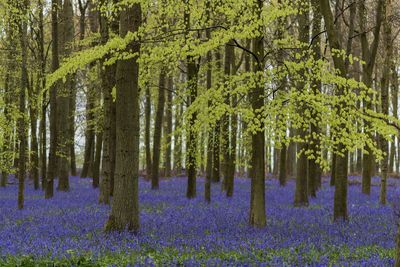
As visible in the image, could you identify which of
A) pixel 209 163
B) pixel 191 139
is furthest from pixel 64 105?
pixel 209 163

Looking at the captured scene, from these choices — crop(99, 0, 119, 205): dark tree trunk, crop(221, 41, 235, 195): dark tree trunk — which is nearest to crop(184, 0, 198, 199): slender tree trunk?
crop(221, 41, 235, 195): dark tree trunk

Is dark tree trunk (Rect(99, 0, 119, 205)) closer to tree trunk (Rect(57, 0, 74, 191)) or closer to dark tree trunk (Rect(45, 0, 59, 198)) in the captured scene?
dark tree trunk (Rect(45, 0, 59, 198))

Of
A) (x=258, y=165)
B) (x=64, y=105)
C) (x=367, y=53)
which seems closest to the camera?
(x=258, y=165)

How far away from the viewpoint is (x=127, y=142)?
1113cm

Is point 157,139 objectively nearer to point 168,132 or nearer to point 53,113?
point 53,113

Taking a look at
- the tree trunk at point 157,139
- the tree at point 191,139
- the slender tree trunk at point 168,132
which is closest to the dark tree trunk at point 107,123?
the tree at point 191,139

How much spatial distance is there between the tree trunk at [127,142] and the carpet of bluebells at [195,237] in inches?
22.4

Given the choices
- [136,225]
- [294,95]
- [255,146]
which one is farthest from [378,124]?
[136,225]

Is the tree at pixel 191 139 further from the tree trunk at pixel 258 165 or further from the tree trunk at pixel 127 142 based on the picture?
the tree trunk at pixel 127 142

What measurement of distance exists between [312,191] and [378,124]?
1179 centimetres

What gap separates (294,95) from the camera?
10570 millimetres

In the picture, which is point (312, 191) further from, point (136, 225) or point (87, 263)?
point (87, 263)

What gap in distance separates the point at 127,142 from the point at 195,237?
2.59 m

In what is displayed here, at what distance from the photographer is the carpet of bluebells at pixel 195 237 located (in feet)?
25.6
